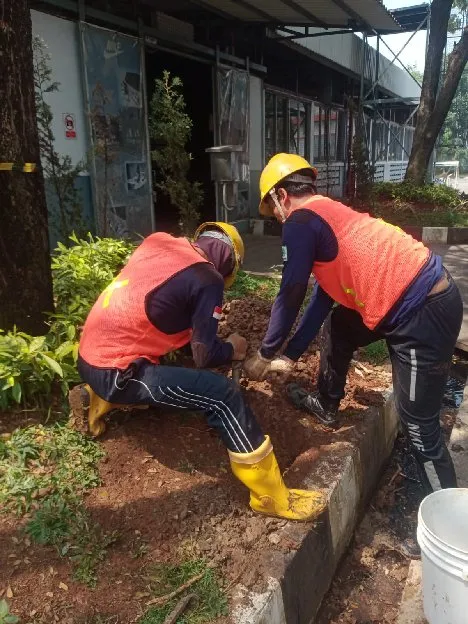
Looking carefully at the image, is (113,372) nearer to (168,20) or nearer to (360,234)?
(360,234)

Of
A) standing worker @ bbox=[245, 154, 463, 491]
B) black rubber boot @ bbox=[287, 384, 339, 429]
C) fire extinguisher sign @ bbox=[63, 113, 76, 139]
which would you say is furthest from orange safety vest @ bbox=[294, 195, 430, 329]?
fire extinguisher sign @ bbox=[63, 113, 76, 139]

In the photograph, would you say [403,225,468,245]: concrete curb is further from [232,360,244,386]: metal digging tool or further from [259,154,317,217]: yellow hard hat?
[259,154,317,217]: yellow hard hat

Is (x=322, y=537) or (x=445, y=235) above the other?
(x=445, y=235)

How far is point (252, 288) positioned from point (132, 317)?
326cm

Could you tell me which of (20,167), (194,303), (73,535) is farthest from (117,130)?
(73,535)

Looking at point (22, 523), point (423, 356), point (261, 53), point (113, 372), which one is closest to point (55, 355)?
point (113, 372)

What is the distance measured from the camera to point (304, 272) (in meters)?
2.67

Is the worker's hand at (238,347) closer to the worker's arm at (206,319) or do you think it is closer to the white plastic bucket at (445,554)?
the worker's arm at (206,319)

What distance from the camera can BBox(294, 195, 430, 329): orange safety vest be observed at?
2531 millimetres

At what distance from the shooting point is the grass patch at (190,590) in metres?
1.97

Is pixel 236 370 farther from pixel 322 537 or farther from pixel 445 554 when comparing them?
pixel 445 554

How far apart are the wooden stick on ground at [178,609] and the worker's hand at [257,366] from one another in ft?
4.07

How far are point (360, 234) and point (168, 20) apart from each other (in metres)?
7.85

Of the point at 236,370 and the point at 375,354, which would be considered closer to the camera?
the point at 236,370
